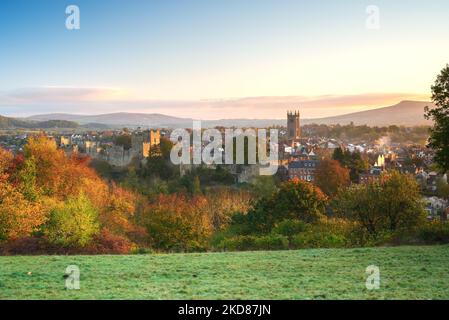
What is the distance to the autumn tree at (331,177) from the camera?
166ft

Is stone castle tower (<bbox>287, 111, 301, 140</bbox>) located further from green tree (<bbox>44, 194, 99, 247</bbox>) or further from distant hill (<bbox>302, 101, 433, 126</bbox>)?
green tree (<bbox>44, 194, 99, 247</bbox>)

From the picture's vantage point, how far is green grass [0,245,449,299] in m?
9.22

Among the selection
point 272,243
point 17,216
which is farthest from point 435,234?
point 17,216

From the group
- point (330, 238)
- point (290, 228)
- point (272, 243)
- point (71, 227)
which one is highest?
point (71, 227)

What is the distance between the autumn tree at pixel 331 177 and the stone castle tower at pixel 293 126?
72.3ft

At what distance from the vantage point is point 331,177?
51.7m

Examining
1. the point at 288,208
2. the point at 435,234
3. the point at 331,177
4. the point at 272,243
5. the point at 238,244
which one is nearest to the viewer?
the point at 435,234

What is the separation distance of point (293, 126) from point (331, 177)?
1293 inches

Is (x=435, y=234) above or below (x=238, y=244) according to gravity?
above

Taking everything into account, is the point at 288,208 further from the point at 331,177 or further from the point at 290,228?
the point at 331,177

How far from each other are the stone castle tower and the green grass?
62.1m
